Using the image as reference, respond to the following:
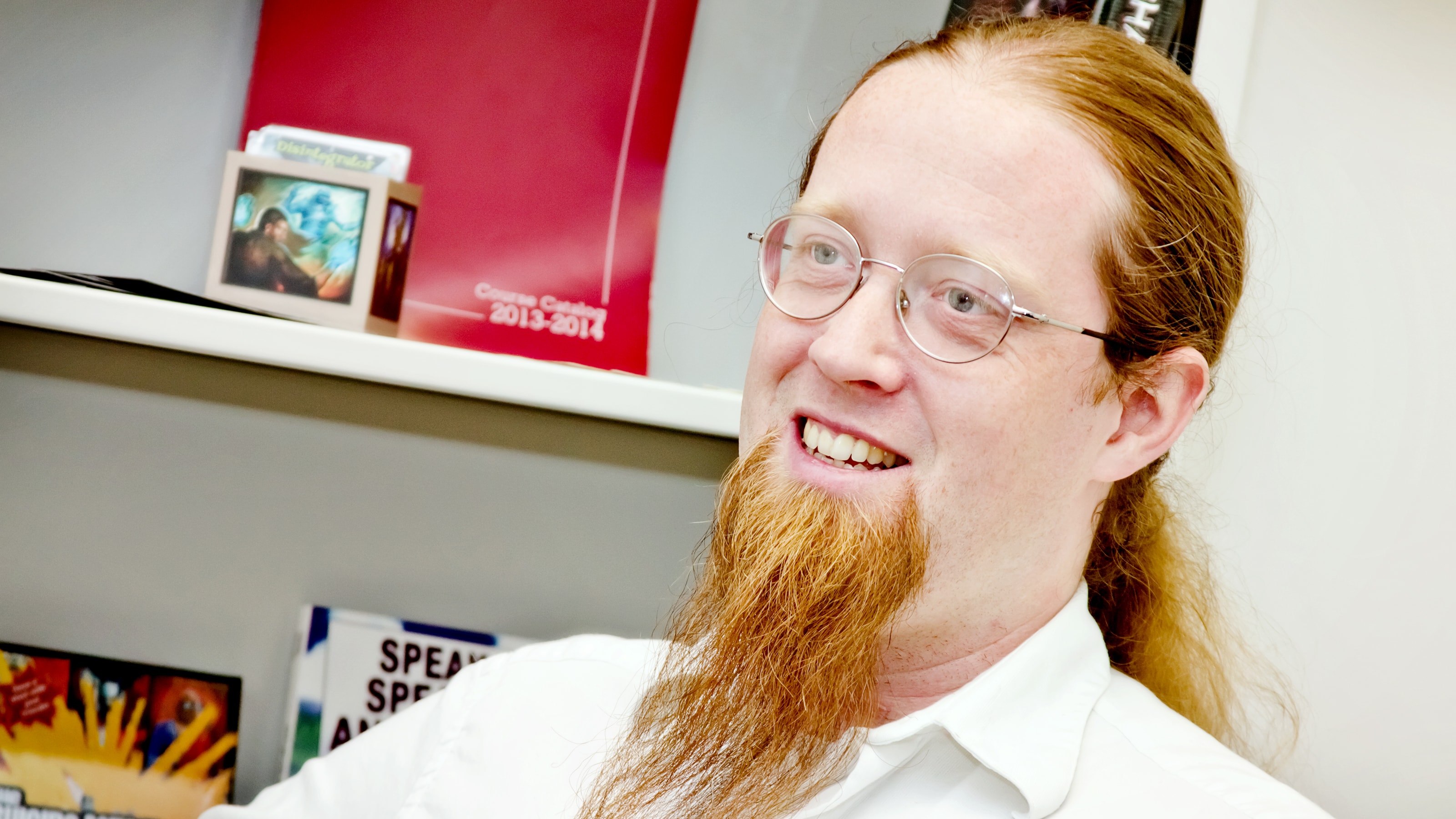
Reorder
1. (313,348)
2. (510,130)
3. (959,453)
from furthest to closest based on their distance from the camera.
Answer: (510,130), (313,348), (959,453)

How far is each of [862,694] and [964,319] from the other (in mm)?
344

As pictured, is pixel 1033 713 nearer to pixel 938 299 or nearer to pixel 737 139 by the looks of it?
pixel 938 299

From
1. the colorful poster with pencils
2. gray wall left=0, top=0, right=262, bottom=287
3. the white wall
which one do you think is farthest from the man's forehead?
gray wall left=0, top=0, right=262, bottom=287

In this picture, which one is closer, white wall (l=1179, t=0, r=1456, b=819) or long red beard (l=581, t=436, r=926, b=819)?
long red beard (l=581, t=436, r=926, b=819)

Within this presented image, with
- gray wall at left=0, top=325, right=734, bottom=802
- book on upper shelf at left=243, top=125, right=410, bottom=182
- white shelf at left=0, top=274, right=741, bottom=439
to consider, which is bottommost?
gray wall at left=0, top=325, right=734, bottom=802

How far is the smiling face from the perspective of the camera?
784 mm

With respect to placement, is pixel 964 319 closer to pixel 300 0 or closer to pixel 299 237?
pixel 299 237

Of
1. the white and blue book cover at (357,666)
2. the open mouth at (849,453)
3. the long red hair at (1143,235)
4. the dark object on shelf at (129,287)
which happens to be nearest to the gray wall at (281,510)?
the white and blue book cover at (357,666)

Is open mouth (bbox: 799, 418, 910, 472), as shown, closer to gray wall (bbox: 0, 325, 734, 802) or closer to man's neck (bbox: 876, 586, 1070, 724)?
man's neck (bbox: 876, 586, 1070, 724)

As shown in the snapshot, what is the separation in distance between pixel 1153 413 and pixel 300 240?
97cm

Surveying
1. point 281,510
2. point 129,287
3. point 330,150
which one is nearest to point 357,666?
point 281,510

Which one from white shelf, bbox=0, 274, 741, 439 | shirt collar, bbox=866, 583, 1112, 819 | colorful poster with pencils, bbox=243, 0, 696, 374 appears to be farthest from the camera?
colorful poster with pencils, bbox=243, 0, 696, 374

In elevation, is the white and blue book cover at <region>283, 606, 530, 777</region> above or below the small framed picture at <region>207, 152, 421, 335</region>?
below

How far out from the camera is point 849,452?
0.83 meters
